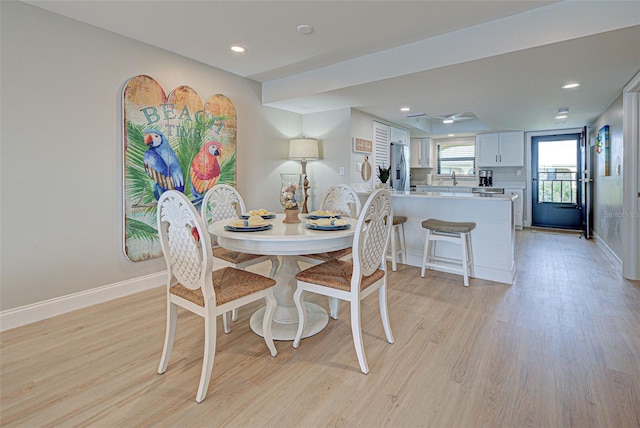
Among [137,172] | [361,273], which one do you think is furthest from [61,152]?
[361,273]

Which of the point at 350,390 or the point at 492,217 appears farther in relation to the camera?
the point at 492,217

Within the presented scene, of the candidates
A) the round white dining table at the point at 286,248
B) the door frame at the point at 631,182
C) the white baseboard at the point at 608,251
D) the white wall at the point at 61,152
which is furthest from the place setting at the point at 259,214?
the white baseboard at the point at 608,251

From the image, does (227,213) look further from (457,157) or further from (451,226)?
(457,157)

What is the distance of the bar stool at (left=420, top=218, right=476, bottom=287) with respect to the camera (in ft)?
10.6

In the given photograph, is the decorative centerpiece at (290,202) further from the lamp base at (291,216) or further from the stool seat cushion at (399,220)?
the stool seat cushion at (399,220)

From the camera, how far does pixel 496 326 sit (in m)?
2.35

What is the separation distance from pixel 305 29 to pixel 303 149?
1.88 m

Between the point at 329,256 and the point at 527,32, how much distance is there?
2.29 m

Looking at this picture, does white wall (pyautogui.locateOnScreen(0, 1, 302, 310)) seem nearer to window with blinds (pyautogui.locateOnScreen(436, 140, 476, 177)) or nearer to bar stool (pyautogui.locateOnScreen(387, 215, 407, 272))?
bar stool (pyautogui.locateOnScreen(387, 215, 407, 272))

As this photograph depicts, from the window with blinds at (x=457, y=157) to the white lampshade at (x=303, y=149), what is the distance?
14.2ft

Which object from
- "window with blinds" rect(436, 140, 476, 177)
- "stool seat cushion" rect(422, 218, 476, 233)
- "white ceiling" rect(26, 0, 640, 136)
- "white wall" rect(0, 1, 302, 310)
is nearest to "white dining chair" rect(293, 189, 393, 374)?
"stool seat cushion" rect(422, 218, 476, 233)

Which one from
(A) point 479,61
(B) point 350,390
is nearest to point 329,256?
(B) point 350,390

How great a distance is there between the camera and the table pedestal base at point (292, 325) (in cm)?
220

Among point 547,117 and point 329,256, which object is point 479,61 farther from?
point 547,117
